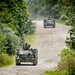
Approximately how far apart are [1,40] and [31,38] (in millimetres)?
18939

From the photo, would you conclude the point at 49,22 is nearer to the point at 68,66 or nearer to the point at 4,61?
the point at 4,61

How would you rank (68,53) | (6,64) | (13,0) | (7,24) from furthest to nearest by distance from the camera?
(13,0)
(7,24)
(6,64)
(68,53)

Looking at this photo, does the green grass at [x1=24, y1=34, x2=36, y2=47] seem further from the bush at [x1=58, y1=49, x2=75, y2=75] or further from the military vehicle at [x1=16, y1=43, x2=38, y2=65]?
the bush at [x1=58, y1=49, x2=75, y2=75]

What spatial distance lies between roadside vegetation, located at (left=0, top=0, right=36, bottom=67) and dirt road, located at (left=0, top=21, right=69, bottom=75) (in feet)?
8.78

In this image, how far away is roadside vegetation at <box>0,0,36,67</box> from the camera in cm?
3572

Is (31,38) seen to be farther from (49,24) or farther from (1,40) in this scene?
(1,40)

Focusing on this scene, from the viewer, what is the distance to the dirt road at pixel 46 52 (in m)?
26.1

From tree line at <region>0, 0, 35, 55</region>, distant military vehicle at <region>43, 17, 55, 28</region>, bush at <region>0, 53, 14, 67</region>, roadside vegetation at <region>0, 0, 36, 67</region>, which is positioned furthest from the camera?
distant military vehicle at <region>43, 17, 55, 28</region>

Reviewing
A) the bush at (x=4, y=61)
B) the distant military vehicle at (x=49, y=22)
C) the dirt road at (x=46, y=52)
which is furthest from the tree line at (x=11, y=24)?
the distant military vehicle at (x=49, y=22)

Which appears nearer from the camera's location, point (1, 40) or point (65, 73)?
point (65, 73)

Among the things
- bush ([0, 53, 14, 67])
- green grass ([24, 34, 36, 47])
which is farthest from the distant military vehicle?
bush ([0, 53, 14, 67])

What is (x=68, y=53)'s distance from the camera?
2836 centimetres

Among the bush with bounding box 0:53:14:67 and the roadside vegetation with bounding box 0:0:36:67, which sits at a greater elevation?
the roadside vegetation with bounding box 0:0:36:67

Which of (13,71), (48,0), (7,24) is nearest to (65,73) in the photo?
(13,71)
